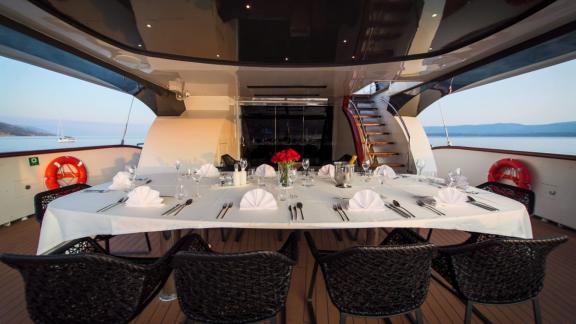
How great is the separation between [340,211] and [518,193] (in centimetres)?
180

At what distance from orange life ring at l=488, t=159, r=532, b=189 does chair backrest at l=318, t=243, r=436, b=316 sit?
3.85m

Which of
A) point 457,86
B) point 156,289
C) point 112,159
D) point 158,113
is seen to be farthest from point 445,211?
point 112,159

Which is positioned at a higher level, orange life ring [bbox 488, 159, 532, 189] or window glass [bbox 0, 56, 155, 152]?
window glass [bbox 0, 56, 155, 152]

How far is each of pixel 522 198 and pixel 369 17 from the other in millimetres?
2244

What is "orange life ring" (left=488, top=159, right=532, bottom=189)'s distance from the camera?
3466mm

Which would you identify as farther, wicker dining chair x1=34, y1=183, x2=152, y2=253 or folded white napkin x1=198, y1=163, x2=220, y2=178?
folded white napkin x1=198, y1=163, x2=220, y2=178

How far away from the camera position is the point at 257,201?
1479 mm

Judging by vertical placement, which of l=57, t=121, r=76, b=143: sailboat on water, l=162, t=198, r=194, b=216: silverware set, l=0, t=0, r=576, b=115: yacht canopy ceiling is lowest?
l=162, t=198, r=194, b=216: silverware set

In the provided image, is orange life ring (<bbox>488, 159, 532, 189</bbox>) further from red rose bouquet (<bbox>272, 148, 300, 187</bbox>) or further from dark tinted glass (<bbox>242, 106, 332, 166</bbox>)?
red rose bouquet (<bbox>272, 148, 300, 187</bbox>)

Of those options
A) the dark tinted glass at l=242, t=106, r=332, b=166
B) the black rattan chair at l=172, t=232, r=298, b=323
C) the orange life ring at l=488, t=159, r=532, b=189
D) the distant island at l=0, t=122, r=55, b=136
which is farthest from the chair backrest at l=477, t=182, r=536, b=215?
the distant island at l=0, t=122, r=55, b=136

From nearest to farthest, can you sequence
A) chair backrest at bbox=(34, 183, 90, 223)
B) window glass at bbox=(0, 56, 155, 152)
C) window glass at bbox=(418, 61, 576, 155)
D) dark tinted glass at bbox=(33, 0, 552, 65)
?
chair backrest at bbox=(34, 183, 90, 223)
dark tinted glass at bbox=(33, 0, 552, 65)
window glass at bbox=(418, 61, 576, 155)
window glass at bbox=(0, 56, 155, 152)

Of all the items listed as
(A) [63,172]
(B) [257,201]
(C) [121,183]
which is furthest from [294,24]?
(A) [63,172]

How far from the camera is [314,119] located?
6477mm

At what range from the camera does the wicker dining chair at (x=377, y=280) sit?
1011mm
